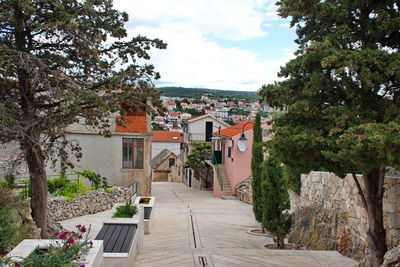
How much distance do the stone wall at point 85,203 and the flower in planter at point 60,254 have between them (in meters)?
8.50

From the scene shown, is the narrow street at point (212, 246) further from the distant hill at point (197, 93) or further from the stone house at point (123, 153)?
the distant hill at point (197, 93)

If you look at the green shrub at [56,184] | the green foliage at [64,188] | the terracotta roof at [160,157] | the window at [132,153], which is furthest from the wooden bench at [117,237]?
the terracotta roof at [160,157]

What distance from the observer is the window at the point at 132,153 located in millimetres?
22719

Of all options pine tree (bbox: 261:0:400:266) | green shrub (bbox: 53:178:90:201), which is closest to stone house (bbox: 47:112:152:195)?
green shrub (bbox: 53:178:90:201)

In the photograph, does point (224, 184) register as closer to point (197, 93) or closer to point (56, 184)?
point (56, 184)

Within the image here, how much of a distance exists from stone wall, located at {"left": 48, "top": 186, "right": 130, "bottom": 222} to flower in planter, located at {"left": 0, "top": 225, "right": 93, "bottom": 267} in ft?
27.9

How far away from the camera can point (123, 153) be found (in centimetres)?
2270

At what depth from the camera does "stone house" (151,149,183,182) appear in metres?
54.2

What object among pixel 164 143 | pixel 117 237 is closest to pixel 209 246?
pixel 117 237

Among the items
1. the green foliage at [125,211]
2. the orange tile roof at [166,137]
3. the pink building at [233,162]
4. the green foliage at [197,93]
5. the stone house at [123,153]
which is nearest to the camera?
the green foliage at [125,211]

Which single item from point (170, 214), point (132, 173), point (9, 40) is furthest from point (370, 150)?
point (132, 173)

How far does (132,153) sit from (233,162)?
974 centimetres

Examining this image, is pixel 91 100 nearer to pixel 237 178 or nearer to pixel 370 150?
pixel 370 150

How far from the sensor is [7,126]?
7266mm
